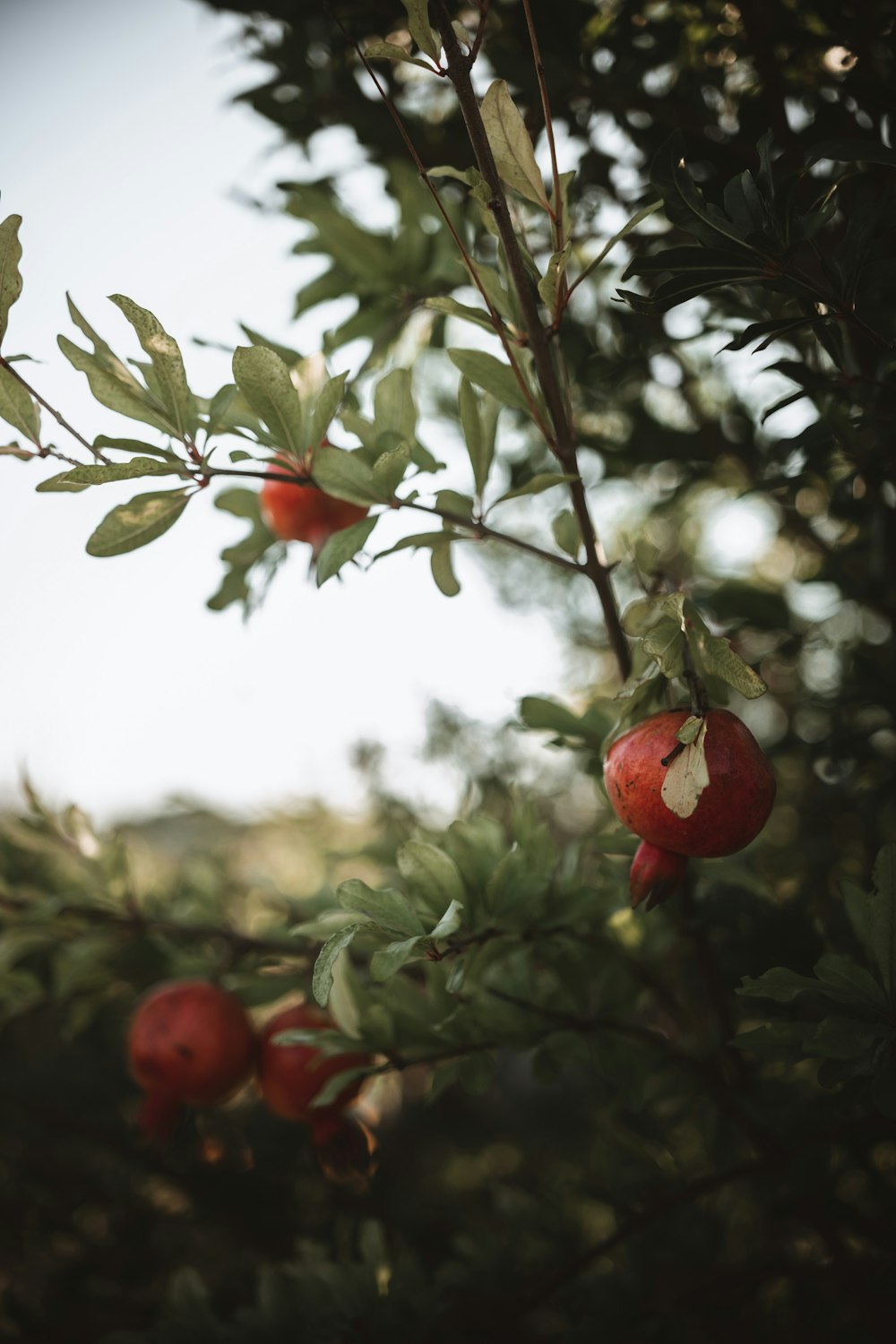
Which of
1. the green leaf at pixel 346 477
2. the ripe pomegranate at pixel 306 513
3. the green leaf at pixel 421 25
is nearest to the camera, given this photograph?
the green leaf at pixel 421 25

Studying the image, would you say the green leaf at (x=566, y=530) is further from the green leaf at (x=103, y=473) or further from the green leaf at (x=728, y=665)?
the green leaf at (x=103, y=473)

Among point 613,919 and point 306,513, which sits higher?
point 306,513

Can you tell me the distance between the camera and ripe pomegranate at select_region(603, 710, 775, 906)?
42 cm

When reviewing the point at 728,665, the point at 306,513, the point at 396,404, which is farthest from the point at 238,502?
the point at 728,665

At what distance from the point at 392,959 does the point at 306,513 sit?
35 cm

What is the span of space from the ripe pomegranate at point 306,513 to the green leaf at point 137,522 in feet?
0.48

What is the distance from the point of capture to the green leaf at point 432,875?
1.78ft

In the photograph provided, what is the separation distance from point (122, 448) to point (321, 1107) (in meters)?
0.56

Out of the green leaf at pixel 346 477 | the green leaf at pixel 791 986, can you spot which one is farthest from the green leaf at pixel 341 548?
the green leaf at pixel 791 986

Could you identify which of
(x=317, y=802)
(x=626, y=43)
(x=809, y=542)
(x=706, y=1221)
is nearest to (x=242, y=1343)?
(x=706, y=1221)

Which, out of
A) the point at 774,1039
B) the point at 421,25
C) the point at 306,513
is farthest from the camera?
the point at 306,513

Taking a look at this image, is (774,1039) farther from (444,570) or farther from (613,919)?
(444,570)

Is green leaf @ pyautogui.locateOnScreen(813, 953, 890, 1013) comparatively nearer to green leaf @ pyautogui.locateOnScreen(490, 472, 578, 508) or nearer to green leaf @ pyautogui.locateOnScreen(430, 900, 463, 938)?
green leaf @ pyautogui.locateOnScreen(430, 900, 463, 938)

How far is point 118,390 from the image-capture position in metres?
0.49
